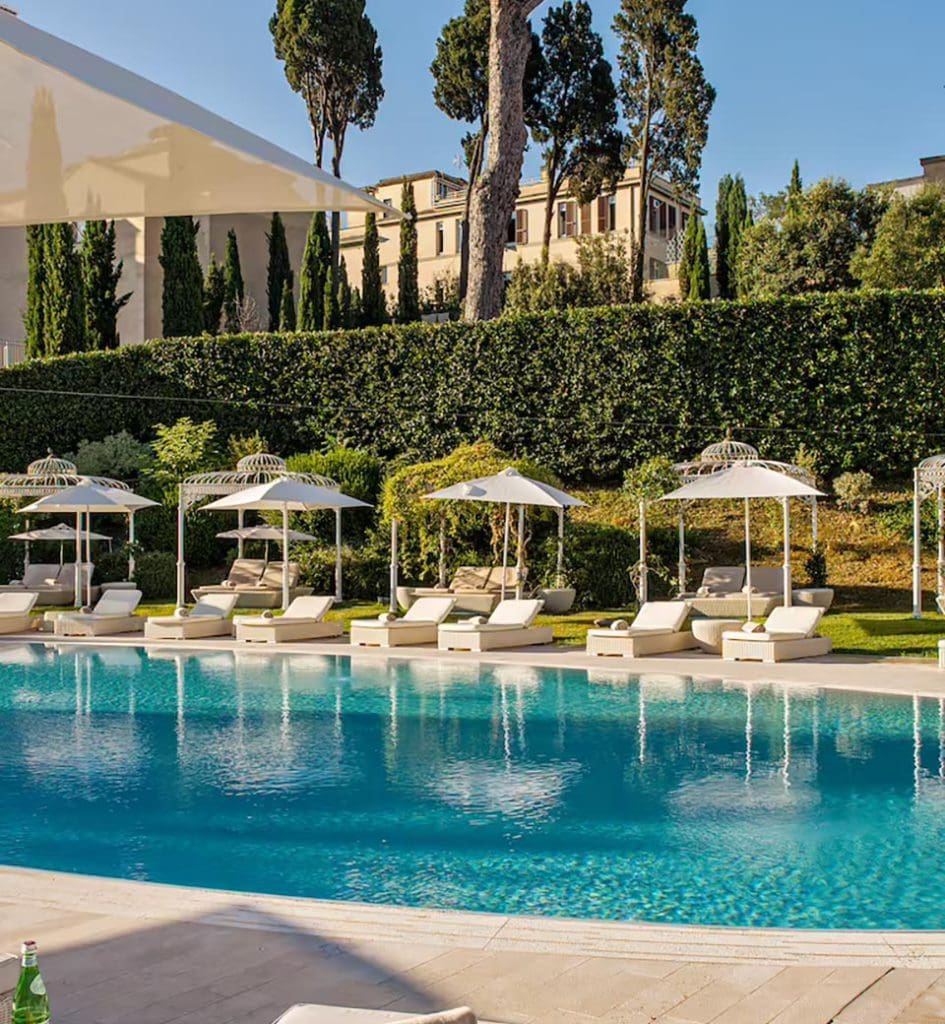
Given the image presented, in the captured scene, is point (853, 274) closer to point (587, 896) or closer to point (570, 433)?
point (570, 433)

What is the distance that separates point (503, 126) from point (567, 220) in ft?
78.4

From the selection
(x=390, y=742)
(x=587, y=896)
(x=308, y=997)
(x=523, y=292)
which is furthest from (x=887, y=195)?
(x=308, y=997)

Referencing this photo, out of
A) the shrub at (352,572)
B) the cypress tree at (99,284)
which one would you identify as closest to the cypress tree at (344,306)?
the cypress tree at (99,284)

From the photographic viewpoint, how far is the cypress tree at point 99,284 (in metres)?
34.4

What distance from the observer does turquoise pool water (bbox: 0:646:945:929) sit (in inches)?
264

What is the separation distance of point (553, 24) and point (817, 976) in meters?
40.2

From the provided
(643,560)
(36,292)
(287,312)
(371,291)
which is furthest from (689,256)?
(643,560)

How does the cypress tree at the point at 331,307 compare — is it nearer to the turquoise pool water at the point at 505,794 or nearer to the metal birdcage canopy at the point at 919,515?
the metal birdcage canopy at the point at 919,515

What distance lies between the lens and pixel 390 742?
11133 millimetres

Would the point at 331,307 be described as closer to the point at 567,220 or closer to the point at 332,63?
the point at 332,63

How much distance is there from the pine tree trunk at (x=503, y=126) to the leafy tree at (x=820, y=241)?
11259mm

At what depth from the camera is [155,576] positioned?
80.7 feet

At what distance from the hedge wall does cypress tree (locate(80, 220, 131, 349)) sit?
17.1 ft

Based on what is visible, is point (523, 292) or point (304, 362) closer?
point (304, 362)
